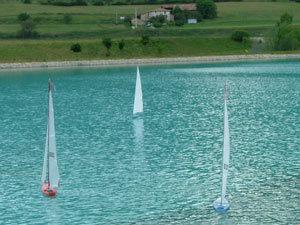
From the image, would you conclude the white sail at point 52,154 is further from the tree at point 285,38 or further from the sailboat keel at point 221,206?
the tree at point 285,38

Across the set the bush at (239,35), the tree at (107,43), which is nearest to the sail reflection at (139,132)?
the tree at (107,43)

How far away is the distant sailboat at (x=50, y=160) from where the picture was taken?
32594 millimetres

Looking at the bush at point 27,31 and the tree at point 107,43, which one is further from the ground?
the bush at point 27,31

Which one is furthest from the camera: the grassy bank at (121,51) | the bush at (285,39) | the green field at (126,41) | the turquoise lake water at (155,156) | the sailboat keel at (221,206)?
the bush at (285,39)

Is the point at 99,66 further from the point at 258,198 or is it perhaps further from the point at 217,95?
the point at 258,198

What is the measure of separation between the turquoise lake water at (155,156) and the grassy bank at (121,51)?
188ft

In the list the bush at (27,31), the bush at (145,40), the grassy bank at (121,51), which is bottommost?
the grassy bank at (121,51)

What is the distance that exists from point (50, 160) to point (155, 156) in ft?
44.4

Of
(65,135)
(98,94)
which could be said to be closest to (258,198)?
(65,135)

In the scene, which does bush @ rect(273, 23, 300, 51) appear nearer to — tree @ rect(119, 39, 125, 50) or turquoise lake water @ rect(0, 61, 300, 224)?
tree @ rect(119, 39, 125, 50)

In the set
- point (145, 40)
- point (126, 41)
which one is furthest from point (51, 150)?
point (126, 41)

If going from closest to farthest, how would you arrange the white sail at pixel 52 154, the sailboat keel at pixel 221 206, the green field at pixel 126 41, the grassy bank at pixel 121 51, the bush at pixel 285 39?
Result: the sailboat keel at pixel 221 206 → the white sail at pixel 52 154 → the grassy bank at pixel 121 51 → the green field at pixel 126 41 → the bush at pixel 285 39

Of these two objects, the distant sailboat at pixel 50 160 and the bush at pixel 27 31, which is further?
the bush at pixel 27 31

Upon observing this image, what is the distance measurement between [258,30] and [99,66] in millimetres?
62669
